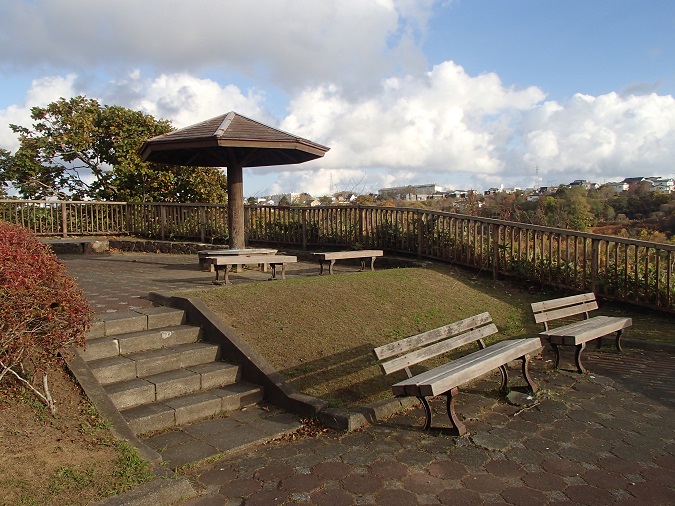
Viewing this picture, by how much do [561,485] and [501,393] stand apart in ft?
6.12

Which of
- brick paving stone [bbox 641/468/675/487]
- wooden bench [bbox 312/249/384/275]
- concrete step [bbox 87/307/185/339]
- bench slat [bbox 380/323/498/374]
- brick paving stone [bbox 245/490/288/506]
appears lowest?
brick paving stone [bbox 641/468/675/487]

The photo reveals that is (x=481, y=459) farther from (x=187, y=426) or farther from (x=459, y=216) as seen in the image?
(x=459, y=216)

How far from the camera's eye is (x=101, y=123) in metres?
19.5

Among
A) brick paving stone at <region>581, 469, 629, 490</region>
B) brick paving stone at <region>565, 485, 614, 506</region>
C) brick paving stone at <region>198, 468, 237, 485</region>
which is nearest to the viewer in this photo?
brick paving stone at <region>565, 485, 614, 506</region>

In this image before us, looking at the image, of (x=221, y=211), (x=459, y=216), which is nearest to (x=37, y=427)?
(x=459, y=216)

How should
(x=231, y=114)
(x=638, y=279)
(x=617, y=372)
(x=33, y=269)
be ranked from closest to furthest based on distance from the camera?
1. (x=33, y=269)
2. (x=617, y=372)
3. (x=638, y=279)
4. (x=231, y=114)

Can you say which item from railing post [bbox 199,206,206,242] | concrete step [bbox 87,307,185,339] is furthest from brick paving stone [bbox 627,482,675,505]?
railing post [bbox 199,206,206,242]

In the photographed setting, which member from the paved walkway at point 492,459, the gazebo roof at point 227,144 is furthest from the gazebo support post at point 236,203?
the paved walkway at point 492,459

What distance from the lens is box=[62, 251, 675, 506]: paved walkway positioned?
3.58 metres

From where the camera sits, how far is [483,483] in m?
3.72

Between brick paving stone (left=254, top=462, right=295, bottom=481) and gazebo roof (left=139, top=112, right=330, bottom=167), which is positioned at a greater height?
gazebo roof (left=139, top=112, right=330, bottom=167)

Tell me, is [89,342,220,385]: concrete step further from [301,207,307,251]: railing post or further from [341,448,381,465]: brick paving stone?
[301,207,307,251]: railing post

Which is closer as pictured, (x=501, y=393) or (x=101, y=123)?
(x=501, y=393)

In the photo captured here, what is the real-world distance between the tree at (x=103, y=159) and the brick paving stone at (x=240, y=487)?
1611 centimetres
